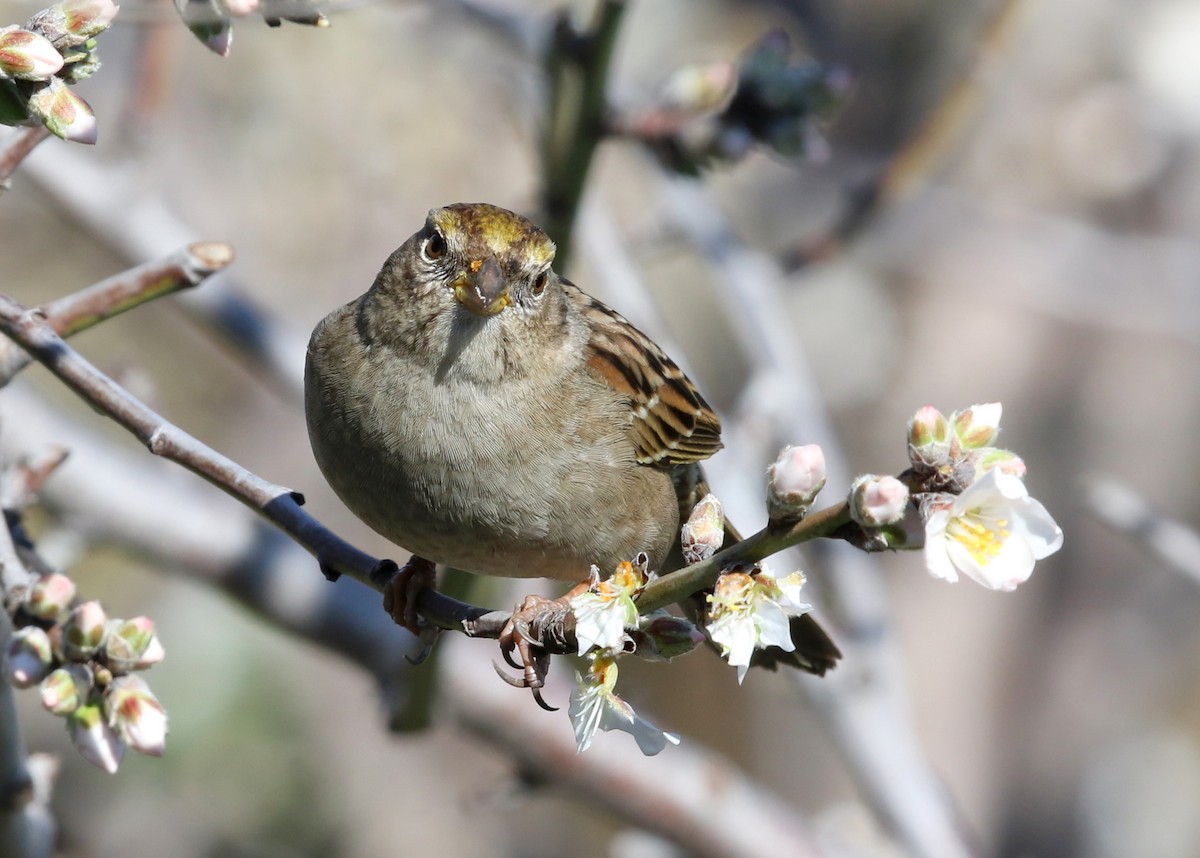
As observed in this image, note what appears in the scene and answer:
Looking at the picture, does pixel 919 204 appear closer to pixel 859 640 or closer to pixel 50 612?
pixel 859 640

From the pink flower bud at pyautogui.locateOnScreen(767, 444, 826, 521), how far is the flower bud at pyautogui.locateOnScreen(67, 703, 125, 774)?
1.03m

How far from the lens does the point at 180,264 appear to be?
219cm

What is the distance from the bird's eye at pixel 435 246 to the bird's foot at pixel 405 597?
632 mm

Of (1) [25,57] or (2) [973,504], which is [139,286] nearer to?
(1) [25,57]

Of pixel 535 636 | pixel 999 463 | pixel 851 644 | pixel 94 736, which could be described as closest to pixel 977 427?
pixel 999 463

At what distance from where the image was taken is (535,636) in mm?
2078

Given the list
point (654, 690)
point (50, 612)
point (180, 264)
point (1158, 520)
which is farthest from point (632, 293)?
point (654, 690)

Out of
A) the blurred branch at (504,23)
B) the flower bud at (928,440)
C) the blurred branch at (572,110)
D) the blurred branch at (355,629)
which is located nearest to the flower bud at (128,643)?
the flower bud at (928,440)

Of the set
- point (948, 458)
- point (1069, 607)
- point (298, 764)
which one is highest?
point (948, 458)

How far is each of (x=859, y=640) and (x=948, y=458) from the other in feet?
9.15

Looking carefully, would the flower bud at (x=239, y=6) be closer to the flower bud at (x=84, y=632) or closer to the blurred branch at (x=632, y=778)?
the flower bud at (x=84, y=632)

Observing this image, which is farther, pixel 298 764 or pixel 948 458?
pixel 298 764

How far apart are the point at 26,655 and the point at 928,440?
127cm

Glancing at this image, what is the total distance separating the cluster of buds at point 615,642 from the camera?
67.7 inches
